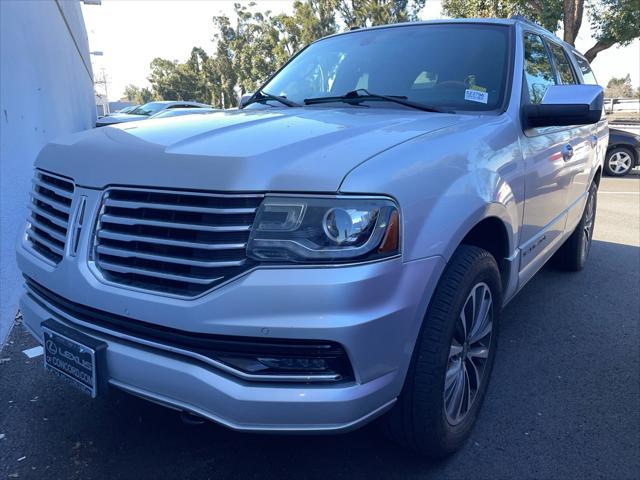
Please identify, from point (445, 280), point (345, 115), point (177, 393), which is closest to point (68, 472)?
point (177, 393)

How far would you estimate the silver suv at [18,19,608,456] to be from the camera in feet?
5.62

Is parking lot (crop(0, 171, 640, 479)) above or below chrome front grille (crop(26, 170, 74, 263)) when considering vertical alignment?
below

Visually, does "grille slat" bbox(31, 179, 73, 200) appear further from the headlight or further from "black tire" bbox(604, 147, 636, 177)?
"black tire" bbox(604, 147, 636, 177)

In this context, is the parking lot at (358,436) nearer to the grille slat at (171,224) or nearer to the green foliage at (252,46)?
the grille slat at (171,224)

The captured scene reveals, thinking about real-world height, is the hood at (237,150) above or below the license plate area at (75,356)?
above

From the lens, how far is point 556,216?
360cm

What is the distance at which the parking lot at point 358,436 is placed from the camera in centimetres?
231

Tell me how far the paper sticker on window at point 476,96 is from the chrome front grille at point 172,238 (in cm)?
164

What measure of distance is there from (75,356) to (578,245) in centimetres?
441

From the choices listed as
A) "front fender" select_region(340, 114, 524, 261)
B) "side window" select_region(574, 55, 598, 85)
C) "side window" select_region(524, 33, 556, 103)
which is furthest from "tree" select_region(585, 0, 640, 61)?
"front fender" select_region(340, 114, 524, 261)

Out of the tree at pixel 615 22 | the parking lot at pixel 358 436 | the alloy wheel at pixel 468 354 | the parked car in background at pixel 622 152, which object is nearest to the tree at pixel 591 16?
the tree at pixel 615 22

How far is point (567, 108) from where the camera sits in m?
2.70

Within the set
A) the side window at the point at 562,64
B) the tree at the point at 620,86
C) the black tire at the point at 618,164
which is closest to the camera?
the side window at the point at 562,64

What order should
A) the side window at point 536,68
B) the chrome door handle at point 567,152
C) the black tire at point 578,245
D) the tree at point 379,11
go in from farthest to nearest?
the tree at point 379,11 → the black tire at point 578,245 → the chrome door handle at point 567,152 → the side window at point 536,68
